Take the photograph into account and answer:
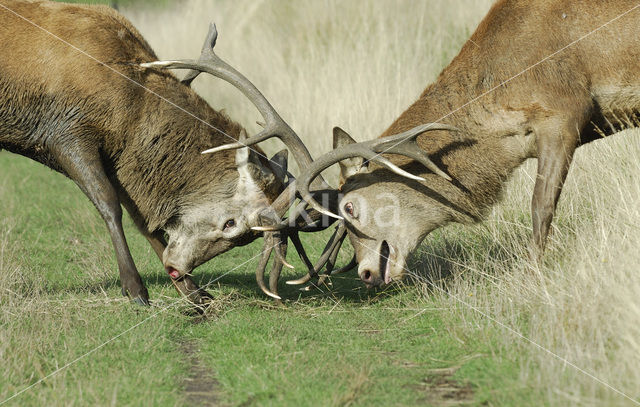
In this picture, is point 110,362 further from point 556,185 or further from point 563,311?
point 556,185

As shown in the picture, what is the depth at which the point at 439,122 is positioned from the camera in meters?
7.07

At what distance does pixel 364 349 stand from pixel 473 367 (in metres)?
0.97

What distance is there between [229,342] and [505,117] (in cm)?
288

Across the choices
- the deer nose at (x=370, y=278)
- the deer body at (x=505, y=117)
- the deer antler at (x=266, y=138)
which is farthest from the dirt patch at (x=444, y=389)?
the deer antler at (x=266, y=138)

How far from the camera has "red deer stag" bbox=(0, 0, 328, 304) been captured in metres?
7.06

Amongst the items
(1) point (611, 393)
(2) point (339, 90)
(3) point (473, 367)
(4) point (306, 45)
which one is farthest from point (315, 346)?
(4) point (306, 45)

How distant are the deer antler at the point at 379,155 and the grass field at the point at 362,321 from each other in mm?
1019

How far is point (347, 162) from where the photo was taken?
23.8 feet

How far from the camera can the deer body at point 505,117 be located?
671cm

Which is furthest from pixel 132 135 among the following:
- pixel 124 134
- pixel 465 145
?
pixel 465 145

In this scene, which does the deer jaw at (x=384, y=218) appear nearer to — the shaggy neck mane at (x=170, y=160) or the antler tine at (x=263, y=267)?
the antler tine at (x=263, y=267)

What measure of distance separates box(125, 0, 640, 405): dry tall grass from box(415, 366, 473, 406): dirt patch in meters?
0.41

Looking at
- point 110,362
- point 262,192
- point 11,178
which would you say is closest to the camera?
point 110,362

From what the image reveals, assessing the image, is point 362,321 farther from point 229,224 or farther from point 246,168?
point 246,168
